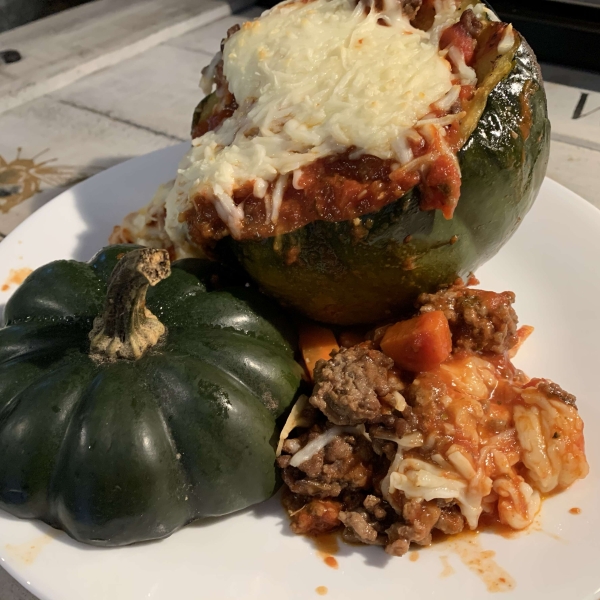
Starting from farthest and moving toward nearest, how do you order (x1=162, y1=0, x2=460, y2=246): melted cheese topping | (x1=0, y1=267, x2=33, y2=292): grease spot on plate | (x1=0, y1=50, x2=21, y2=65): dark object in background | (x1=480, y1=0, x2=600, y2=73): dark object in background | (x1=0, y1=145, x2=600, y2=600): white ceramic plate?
(x1=0, y1=50, x2=21, y2=65): dark object in background, (x1=480, y1=0, x2=600, y2=73): dark object in background, (x1=0, y1=267, x2=33, y2=292): grease spot on plate, (x1=162, y1=0, x2=460, y2=246): melted cheese topping, (x1=0, y1=145, x2=600, y2=600): white ceramic plate

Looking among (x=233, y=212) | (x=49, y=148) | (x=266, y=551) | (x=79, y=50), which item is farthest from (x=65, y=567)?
(x=79, y=50)

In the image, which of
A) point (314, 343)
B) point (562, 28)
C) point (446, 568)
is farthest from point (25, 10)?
point (446, 568)

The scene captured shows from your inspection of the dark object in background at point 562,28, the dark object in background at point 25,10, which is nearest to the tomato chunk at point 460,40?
the dark object in background at point 562,28

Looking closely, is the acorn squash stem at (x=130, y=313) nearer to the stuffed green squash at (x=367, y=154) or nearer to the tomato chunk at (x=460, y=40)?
the stuffed green squash at (x=367, y=154)

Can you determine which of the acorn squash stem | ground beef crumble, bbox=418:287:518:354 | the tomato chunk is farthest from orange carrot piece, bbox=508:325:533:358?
the acorn squash stem

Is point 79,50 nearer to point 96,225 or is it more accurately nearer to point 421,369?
point 96,225

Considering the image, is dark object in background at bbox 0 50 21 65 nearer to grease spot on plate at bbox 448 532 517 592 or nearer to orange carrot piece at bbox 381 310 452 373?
orange carrot piece at bbox 381 310 452 373
